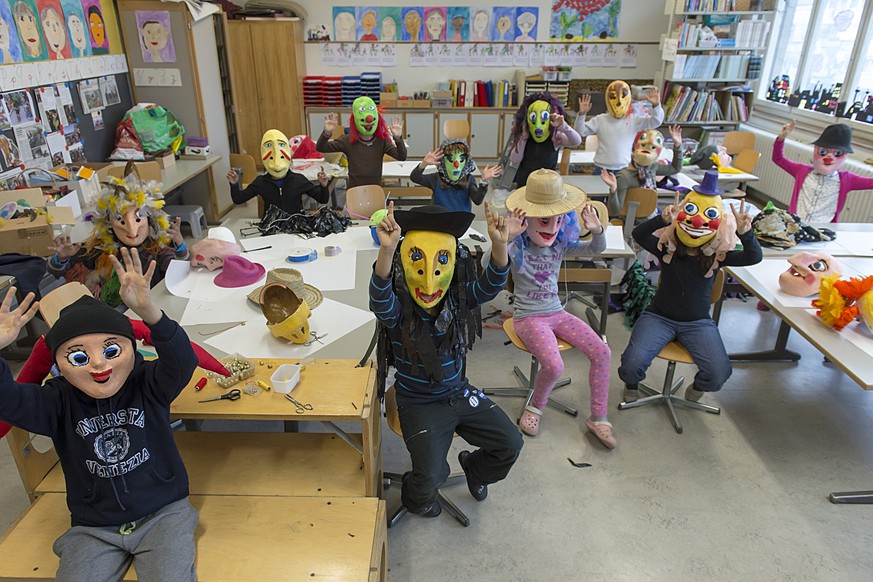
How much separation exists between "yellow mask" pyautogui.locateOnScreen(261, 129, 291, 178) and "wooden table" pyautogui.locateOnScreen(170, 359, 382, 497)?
2.10 m

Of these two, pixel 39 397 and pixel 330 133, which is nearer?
pixel 39 397

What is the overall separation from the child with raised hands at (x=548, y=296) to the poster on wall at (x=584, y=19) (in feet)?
18.7

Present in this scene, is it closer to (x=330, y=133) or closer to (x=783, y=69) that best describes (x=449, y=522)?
(x=330, y=133)

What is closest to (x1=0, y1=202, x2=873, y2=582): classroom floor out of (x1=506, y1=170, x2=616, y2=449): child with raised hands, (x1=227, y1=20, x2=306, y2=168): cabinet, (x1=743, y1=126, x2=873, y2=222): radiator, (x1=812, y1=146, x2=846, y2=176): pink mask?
(x1=506, y1=170, x2=616, y2=449): child with raised hands

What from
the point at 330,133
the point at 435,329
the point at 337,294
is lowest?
Result: the point at 337,294

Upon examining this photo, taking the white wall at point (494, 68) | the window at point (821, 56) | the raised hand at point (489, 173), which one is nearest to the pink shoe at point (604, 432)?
the raised hand at point (489, 173)

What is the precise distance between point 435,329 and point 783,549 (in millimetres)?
1594

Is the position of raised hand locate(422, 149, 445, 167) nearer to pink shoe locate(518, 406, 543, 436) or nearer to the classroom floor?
the classroom floor

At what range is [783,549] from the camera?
2219 mm

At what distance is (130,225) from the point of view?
8.46 feet

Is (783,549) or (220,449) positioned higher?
(220,449)

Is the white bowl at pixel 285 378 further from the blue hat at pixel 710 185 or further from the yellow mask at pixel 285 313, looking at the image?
the blue hat at pixel 710 185

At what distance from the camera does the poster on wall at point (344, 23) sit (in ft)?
24.6

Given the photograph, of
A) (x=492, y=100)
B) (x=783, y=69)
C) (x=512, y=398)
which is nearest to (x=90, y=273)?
(x=512, y=398)
